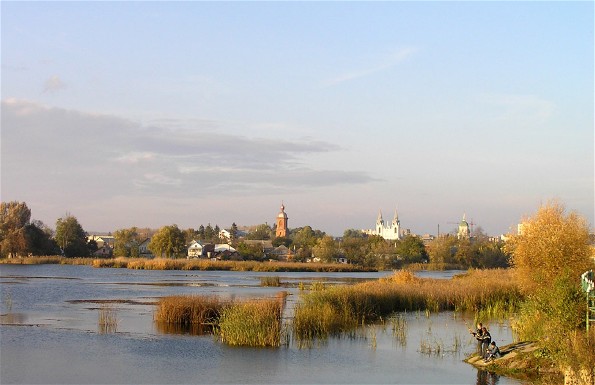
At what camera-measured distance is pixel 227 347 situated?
2600 centimetres

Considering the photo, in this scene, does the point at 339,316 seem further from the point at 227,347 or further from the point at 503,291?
the point at 503,291

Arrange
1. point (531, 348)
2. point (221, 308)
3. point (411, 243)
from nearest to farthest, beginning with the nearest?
point (531, 348), point (221, 308), point (411, 243)

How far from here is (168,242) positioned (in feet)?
373

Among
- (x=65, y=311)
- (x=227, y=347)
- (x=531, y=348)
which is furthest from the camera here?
(x=65, y=311)

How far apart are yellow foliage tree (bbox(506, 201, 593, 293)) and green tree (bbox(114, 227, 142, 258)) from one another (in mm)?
89479

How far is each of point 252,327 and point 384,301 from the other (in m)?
13.7

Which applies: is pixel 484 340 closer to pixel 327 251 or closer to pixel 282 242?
pixel 327 251

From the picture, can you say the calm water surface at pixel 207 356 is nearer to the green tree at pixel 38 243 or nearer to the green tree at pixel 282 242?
the green tree at pixel 38 243

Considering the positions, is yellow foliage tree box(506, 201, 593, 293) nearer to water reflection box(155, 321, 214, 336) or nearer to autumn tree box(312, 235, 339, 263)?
water reflection box(155, 321, 214, 336)

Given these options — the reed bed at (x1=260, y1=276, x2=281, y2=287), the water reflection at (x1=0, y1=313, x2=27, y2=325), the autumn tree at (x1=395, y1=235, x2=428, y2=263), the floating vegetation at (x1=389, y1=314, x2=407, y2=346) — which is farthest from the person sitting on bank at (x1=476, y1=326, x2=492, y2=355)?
the autumn tree at (x1=395, y1=235, x2=428, y2=263)

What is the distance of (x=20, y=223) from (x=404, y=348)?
97437mm

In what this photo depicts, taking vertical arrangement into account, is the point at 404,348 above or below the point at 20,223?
below

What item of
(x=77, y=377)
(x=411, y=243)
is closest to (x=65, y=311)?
(x=77, y=377)

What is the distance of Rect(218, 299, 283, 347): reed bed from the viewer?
2598cm
